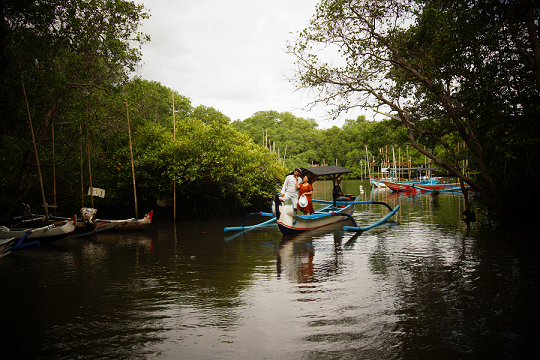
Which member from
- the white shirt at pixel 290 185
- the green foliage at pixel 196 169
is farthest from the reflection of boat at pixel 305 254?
the green foliage at pixel 196 169

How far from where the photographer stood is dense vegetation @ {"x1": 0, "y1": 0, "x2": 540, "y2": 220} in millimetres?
10492

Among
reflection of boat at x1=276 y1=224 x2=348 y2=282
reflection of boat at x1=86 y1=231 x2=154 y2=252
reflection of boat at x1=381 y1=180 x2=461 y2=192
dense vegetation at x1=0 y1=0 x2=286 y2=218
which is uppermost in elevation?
dense vegetation at x1=0 y1=0 x2=286 y2=218

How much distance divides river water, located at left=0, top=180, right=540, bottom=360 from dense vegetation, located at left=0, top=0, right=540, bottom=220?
3694mm

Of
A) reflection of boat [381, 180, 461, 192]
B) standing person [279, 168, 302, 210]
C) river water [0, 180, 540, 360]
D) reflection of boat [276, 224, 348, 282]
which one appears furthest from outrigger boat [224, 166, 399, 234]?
reflection of boat [381, 180, 461, 192]

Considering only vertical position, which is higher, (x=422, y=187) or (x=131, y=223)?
(x=422, y=187)

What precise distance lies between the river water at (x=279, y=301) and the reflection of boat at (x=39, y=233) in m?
0.33

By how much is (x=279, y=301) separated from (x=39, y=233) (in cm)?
855

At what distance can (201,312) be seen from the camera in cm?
521

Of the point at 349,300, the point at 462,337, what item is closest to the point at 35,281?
the point at 349,300

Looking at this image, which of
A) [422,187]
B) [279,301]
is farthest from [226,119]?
[422,187]

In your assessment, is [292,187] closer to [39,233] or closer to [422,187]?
[39,233]

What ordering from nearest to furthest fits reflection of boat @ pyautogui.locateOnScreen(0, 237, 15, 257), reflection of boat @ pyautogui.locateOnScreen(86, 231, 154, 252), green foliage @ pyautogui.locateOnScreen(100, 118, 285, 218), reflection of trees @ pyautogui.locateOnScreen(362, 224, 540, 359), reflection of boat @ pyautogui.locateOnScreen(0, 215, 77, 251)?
reflection of trees @ pyautogui.locateOnScreen(362, 224, 540, 359)
reflection of boat @ pyautogui.locateOnScreen(0, 237, 15, 257)
reflection of boat @ pyautogui.locateOnScreen(0, 215, 77, 251)
reflection of boat @ pyautogui.locateOnScreen(86, 231, 154, 252)
green foliage @ pyautogui.locateOnScreen(100, 118, 285, 218)

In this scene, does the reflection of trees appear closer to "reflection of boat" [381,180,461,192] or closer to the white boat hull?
the white boat hull

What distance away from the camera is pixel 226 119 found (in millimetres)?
16828
